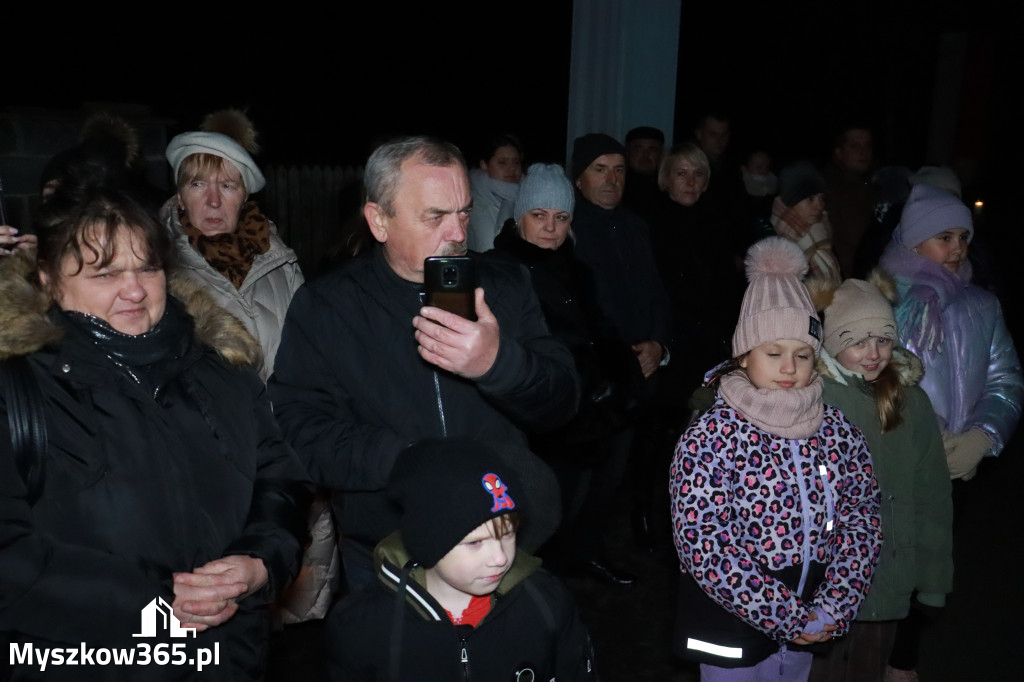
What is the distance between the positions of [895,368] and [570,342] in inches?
47.1

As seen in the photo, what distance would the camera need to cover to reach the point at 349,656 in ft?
7.14

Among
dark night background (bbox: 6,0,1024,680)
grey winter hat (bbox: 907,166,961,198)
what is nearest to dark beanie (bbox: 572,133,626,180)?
grey winter hat (bbox: 907,166,961,198)

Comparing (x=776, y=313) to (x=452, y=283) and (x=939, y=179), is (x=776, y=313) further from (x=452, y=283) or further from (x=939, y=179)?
(x=939, y=179)

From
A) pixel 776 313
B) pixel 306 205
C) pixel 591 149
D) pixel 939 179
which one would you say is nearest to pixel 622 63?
pixel 939 179

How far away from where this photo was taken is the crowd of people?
208 centimetres

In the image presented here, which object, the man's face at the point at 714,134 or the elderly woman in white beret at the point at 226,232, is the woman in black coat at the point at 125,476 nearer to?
the elderly woman in white beret at the point at 226,232

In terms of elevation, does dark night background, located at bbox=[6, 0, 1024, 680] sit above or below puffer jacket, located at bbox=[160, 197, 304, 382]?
above

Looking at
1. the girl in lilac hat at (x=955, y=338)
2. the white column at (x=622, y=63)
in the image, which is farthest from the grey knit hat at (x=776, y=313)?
the white column at (x=622, y=63)

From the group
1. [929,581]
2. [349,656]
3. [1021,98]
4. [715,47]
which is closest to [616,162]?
[929,581]

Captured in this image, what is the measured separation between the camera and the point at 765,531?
269cm

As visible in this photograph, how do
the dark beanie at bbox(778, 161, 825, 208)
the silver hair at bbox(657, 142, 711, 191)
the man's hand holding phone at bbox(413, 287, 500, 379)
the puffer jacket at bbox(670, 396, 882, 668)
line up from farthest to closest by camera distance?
the silver hair at bbox(657, 142, 711, 191)
the dark beanie at bbox(778, 161, 825, 208)
the puffer jacket at bbox(670, 396, 882, 668)
the man's hand holding phone at bbox(413, 287, 500, 379)

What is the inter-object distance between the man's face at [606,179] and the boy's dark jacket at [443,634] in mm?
2665

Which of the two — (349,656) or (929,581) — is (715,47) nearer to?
(929,581)

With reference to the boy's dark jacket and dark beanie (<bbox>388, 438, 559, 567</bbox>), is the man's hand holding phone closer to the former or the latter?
dark beanie (<bbox>388, 438, 559, 567</bbox>)
